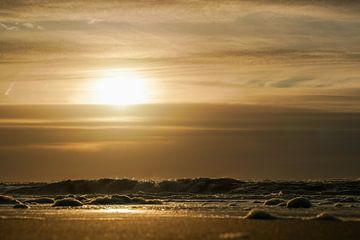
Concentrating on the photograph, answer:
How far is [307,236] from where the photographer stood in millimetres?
20250

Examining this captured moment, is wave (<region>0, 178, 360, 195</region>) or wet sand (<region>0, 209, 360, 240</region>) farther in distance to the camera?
wave (<region>0, 178, 360, 195</region>)

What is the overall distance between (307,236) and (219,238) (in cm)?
282

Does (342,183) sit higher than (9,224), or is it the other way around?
(342,183)

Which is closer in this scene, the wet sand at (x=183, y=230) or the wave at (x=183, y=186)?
the wet sand at (x=183, y=230)

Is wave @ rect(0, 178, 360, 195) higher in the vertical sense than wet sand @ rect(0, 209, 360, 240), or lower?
higher

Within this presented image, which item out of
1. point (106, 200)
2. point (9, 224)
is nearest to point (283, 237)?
point (9, 224)

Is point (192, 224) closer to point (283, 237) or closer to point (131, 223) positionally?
point (131, 223)

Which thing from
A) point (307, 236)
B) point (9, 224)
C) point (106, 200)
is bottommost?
point (307, 236)

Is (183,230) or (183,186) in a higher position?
(183,186)

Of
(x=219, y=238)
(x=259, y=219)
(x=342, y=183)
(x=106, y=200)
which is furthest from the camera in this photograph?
(x=342, y=183)

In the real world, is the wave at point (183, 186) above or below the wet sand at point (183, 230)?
above

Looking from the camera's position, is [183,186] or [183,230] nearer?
[183,230]

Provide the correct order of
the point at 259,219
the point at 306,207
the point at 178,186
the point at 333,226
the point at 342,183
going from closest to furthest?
the point at 333,226
the point at 259,219
the point at 306,207
the point at 342,183
the point at 178,186

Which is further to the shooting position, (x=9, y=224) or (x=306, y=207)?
(x=306, y=207)
